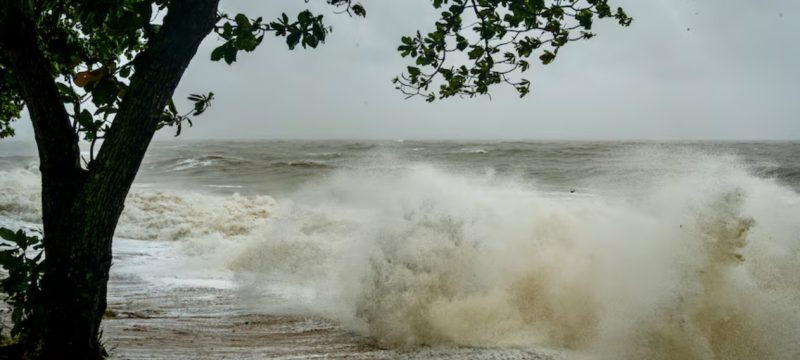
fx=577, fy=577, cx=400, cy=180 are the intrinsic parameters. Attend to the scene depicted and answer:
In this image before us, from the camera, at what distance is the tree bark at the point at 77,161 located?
3.02 meters

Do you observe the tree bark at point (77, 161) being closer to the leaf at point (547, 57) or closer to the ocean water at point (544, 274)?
the leaf at point (547, 57)

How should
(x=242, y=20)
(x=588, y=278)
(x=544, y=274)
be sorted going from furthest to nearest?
(x=544, y=274) < (x=588, y=278) < (x=242, y=20)

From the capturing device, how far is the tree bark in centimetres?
302

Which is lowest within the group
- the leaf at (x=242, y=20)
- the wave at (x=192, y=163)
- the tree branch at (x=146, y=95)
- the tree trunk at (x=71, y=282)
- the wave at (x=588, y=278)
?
the wave at (x=192, y=163)

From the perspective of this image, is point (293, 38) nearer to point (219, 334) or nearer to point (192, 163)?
point (219, 334)

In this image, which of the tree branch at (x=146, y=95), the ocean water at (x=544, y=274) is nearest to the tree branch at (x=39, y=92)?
the tree branch at (x=146, y=95)

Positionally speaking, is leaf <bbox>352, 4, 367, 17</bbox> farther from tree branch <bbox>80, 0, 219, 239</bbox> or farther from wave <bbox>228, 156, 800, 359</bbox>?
wave <bbox>228, 156, 800, 359</bbox>

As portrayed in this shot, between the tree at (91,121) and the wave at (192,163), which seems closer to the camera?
the tree at (91,121)

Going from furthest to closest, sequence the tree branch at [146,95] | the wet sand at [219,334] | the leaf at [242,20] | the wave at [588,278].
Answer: the wave at [588,278] < the wet sand at [219,334] < the leaf at [242,20] < the tree branch at [146,95]

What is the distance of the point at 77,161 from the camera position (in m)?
3.20

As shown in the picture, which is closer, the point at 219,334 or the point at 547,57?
the point at 547,57

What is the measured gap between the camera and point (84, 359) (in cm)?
325

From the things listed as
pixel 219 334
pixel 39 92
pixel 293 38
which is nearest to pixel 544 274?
pixel 219 334

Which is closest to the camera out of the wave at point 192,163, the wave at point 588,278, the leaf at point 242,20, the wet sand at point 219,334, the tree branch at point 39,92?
the tree branch at point 39,92
